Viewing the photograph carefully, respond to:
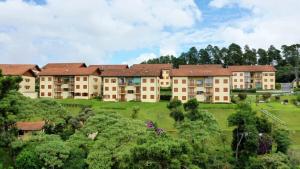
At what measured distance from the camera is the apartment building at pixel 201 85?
72.2 metres

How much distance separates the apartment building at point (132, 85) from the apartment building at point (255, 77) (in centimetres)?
3747

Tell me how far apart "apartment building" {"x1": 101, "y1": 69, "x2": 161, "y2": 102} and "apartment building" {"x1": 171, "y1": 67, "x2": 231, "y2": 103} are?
4294 millimetres

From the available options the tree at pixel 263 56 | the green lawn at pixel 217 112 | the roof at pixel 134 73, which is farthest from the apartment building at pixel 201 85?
the tree at pixel 263 56

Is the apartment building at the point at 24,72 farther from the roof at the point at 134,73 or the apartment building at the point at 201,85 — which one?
the apartment building at the point at 201,85

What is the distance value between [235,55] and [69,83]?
224ft

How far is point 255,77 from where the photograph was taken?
104188 millimetres

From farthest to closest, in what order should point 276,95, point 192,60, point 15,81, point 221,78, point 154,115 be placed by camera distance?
point 192,60, point 276,95, point 221,78, point 154,115, point 15,81

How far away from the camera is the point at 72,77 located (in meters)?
81.1

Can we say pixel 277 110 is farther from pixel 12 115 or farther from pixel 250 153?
pixel 12 115

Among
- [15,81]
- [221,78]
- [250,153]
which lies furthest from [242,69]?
[15,81]

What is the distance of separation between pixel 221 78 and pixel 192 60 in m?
Result: 62.5

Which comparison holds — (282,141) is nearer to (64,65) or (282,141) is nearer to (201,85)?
(201,85)

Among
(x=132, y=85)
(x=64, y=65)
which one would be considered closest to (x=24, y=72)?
(x=64, y=65)

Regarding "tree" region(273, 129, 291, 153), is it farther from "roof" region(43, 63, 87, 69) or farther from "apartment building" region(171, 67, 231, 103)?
"roof" region(43, 63, 87, 69)
